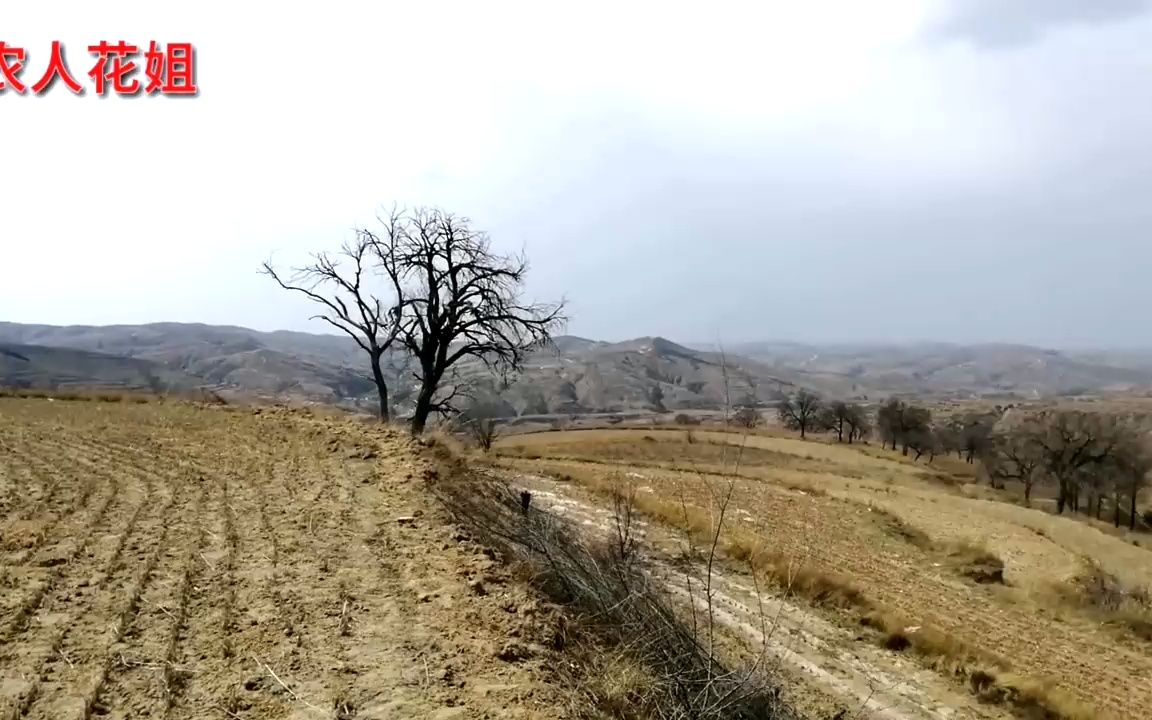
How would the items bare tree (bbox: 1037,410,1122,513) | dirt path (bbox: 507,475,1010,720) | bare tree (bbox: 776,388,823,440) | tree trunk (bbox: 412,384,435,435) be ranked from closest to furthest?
dirt path (bbox: 507,475,1010,720) → tree trunk (bbox: 412,384,435,435) → bare tree (bbox: 1037,410,1122,513) → bare tree (bbox: 776,388,823,440)

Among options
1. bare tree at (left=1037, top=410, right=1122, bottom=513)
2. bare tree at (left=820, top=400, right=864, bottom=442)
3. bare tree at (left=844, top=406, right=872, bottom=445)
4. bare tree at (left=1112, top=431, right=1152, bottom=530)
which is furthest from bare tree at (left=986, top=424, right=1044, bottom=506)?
bare tree at (left=820, top=400, right=864, bottom=442)

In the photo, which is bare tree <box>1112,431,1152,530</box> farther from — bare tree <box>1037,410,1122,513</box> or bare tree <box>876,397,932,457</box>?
bare tree <box>876,397,932,457</box>

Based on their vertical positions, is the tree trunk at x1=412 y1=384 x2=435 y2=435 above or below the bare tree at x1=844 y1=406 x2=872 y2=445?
above

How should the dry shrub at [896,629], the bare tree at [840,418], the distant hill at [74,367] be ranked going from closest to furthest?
1. the dry shrub at [896,629]
2. the bare tree at [840,418]
3. the distant hill at [74,367]

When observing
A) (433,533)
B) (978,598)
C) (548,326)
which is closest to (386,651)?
(433,533)

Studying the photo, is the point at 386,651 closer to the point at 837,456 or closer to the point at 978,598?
the point at 978,598

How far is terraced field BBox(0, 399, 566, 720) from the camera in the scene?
4.83 meters

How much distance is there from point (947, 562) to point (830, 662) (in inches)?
355

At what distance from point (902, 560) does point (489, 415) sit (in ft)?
68.8

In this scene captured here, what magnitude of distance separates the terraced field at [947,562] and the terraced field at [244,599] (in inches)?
104

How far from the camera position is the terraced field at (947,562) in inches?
395

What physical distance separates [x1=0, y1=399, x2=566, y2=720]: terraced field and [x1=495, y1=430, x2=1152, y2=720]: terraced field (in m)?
2.63

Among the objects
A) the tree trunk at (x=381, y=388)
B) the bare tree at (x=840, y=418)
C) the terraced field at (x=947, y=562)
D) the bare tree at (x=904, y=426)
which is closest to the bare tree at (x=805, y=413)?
the bare tree at (x=840, y=418)

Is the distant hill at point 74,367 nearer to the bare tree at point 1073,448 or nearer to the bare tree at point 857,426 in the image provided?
the bare tree at point 857,426
